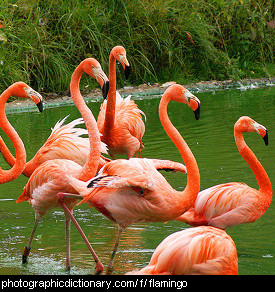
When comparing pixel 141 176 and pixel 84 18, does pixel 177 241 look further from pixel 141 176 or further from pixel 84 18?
pixel 84 18

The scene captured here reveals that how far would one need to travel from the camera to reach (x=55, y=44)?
38.8ft

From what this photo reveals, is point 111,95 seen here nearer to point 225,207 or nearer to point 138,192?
point 225,207

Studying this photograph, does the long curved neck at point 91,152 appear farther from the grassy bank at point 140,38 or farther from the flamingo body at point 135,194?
the grassy bank at point 140,38

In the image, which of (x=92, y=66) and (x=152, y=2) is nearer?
(x=92, y=66)

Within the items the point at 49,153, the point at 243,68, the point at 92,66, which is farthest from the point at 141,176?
the point at 243,68

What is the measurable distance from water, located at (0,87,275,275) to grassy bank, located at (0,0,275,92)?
2.27 meters

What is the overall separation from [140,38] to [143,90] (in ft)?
4.15

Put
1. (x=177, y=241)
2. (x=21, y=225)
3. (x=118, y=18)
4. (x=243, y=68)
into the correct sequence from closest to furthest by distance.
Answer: (x=177, y=241)
(x=21, y=225)
(x=118, y=18)
(x=243, y=68)

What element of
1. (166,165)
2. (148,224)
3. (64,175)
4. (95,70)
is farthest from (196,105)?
(148,224)

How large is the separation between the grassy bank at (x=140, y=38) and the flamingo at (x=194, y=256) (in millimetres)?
8243

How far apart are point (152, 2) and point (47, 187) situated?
32.3ft

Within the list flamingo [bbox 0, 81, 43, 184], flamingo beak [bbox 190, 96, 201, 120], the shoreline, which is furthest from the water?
the shoreline

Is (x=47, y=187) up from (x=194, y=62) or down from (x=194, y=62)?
up

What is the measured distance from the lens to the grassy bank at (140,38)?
37.5 ft
